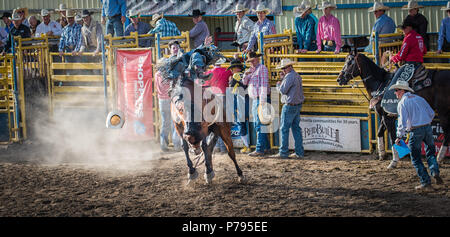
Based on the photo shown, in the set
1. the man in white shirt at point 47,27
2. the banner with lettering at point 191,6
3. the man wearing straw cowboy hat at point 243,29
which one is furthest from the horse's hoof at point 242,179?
the man in white shirt at point 47,27

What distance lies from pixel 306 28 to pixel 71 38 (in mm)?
5871

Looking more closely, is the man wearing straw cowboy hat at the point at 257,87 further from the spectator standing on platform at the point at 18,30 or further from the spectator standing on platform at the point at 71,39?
the spectator standing on platform at the point at 18,30

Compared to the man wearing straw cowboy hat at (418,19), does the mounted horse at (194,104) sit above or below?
below

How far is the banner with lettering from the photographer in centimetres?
1736

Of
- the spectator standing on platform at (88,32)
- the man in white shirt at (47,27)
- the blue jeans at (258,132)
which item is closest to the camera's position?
the blue jeans at (258,132)

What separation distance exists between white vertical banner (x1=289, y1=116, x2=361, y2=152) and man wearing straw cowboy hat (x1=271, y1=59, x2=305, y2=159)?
454mm

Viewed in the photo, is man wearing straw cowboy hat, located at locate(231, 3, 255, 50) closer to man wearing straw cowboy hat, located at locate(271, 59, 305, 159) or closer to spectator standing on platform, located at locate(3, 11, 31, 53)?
man wearing straw cowboy hat, located at locate(271, 59, 305, 159)

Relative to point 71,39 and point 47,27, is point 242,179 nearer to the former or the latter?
point 71,39

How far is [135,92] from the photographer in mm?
13844


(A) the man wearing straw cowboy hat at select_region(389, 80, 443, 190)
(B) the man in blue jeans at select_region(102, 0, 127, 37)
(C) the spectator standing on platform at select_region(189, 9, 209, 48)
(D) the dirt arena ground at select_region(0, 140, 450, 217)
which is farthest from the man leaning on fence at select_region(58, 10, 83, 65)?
(A) the man wearing straw cowboy hat at select_region(389, 80, 443, 190)

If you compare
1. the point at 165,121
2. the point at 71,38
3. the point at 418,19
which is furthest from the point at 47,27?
the point at 418,19

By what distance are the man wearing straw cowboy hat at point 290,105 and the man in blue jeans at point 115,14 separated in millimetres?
5336

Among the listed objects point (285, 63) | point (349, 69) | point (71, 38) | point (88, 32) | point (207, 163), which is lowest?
point (207, 163)

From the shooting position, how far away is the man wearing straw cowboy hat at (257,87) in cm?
1205
